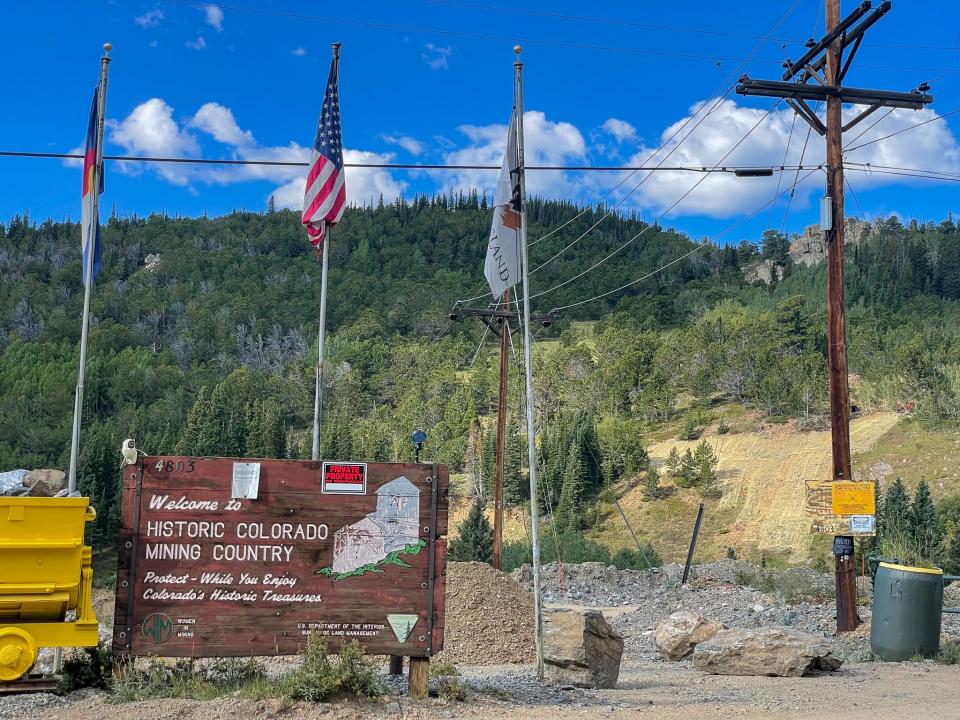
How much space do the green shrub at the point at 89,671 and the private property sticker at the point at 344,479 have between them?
7.63 ft

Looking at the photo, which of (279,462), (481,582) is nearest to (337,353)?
(481,582)

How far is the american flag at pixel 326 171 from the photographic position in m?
12.4

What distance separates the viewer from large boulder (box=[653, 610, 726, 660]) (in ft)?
52.2

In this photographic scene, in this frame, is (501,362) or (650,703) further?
(501,362)

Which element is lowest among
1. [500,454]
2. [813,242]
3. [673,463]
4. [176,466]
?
[673,463]

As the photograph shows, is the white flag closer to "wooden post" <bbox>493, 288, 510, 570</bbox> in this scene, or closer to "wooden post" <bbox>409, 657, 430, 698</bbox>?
"wooden post" <bbox>409, 657, 430, 698</bbox>

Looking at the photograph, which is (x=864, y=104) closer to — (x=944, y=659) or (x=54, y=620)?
(x=944, y=659)

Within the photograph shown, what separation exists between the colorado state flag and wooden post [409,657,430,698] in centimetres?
620

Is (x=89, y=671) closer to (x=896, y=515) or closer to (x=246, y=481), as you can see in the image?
(x=246, y=481)

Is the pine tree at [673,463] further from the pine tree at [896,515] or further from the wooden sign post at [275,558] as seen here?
the wooden sign post at [275,558]

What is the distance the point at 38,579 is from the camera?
26.0 feet

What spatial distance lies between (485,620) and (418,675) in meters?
9.12

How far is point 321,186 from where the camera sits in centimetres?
1242

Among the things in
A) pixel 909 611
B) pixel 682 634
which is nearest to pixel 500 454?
pixel 682 634
